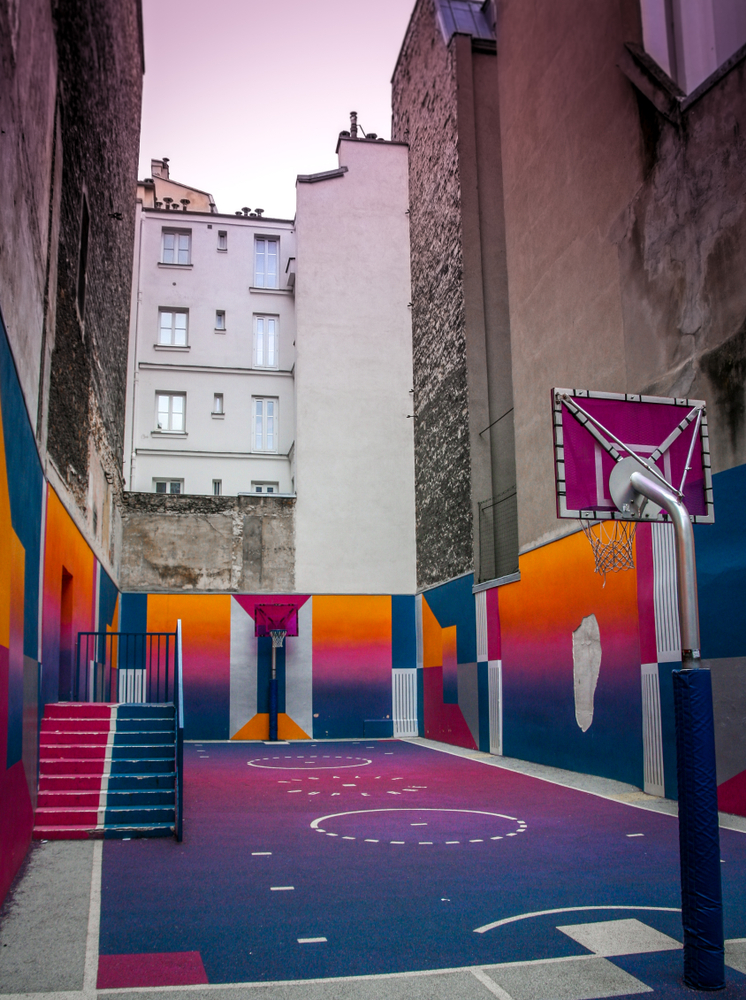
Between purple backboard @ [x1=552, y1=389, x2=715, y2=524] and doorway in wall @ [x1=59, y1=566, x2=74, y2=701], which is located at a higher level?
purple backboard @ [x1=552, y1=389, x2=715, y2=524]

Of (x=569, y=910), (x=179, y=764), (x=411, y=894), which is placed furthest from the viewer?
(x=179, y=764)

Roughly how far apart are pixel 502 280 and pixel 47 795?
12.0 m

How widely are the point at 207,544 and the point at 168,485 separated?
14.8 feet

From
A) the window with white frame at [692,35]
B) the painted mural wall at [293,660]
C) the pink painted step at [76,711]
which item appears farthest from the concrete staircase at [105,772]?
the window with white frame at [692,35]

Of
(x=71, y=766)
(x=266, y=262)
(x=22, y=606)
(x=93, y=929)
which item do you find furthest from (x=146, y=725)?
(x=266, y=262)

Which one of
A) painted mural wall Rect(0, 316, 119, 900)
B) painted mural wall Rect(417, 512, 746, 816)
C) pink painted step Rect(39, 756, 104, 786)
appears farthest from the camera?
pink painted step Rect(39, 756, 104, 786)

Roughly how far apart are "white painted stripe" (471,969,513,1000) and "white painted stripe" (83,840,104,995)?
173 cm

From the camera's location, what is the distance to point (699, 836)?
3793mm

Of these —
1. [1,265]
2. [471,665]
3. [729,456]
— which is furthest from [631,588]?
[1,265]

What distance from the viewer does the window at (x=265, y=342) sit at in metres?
23.3

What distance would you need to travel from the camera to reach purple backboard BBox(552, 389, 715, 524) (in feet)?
15.1

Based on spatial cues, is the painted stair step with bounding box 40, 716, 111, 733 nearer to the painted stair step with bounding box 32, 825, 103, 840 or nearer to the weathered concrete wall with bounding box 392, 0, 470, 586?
the painted stair step with bounding box 32, 825, 103, 840

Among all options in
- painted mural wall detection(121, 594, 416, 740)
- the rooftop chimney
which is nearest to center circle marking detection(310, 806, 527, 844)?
painted mural wall detection(121, 594, 416, 740)

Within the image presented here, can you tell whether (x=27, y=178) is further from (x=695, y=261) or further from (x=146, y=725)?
(x=695, y=261)
